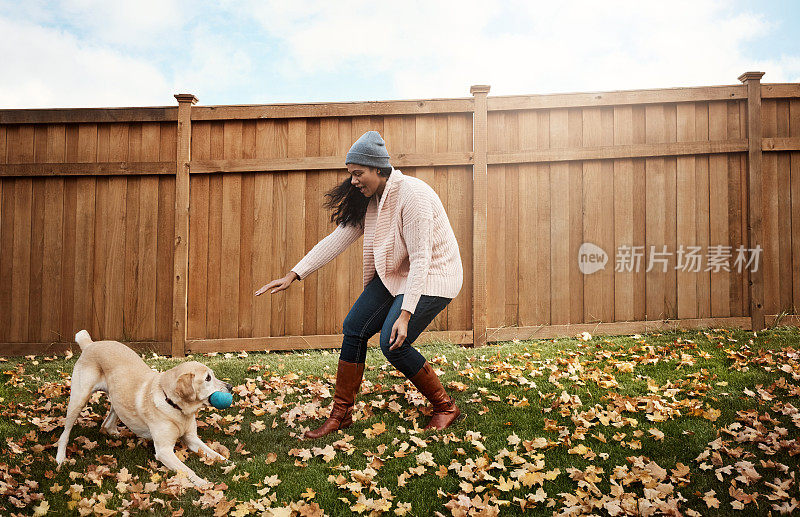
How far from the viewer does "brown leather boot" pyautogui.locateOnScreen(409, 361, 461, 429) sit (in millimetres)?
3514

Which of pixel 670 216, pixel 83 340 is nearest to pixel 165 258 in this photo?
pixel 83 340

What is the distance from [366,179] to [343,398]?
1.42 metres

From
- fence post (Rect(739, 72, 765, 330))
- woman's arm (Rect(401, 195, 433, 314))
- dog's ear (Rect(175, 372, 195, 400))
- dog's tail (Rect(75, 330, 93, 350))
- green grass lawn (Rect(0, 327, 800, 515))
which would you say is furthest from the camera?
fence post (Rect(739, 72, 765, 330))

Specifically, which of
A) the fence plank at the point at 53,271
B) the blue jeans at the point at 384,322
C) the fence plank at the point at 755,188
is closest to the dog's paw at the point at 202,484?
the blue jeans at the point at 384,322

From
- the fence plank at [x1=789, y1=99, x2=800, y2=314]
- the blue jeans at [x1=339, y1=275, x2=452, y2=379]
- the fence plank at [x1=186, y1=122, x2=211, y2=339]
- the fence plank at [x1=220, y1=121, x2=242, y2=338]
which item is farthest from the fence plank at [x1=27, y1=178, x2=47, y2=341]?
the fence plank at [x1=789, y1=99, x2=800, y2=314]

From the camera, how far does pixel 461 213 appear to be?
19.7 feet

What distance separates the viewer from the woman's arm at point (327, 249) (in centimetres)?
379

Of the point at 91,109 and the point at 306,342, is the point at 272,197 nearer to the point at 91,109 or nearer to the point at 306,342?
the point at 306,342

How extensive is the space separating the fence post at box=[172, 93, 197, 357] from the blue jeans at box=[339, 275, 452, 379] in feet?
10.3

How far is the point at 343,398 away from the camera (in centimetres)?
363

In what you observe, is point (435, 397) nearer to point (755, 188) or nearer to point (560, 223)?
point (560, 223)

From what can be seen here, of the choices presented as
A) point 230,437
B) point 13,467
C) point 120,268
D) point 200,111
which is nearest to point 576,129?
point 200,111

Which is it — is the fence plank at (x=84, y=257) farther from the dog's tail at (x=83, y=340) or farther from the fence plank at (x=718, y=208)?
the fence plank at (x=718, y=208)

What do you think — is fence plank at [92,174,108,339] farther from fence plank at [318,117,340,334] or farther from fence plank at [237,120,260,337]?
fence plank at [318,117,340,334]
